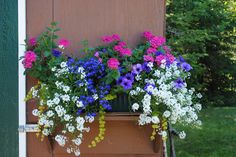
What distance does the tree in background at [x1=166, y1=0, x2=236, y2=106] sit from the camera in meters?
5.67

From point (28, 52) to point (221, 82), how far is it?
791cm

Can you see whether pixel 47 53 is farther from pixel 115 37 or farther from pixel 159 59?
pixel 159 59

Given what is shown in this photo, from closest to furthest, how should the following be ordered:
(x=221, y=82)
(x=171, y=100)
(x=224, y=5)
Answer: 1. (x=171, y=100)
2. (x=224, y=5)
3. (x=221, y=82)

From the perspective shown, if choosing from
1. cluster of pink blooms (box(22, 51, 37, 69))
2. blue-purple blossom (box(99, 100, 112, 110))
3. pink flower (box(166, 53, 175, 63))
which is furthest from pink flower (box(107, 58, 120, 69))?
cluster of pink blooms (box(22, 51, 37, 69))

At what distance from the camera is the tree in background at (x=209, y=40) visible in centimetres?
567

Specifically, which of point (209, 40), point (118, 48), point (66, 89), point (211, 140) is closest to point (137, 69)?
point (118, 48)

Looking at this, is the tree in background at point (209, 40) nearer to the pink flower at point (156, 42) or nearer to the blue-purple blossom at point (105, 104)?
the pink flower at point (156, 42)

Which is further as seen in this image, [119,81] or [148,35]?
[148,35]

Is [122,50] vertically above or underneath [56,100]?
above

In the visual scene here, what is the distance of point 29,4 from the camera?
2293mm

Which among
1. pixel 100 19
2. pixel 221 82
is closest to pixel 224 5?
pixel 221 82

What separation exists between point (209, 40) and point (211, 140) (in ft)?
8.10
